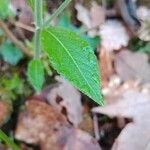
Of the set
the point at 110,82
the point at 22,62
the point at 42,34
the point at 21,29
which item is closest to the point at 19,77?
the point at 22,62

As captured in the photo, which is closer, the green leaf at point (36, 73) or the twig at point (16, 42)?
the green leaf at point (36, 73)

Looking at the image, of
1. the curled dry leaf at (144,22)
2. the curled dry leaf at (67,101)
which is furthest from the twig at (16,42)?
the curled dry leaf at (144,22)

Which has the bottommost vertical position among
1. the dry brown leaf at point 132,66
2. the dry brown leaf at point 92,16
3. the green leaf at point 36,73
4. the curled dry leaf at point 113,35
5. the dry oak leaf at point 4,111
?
the dry brown leaf at point 132,66

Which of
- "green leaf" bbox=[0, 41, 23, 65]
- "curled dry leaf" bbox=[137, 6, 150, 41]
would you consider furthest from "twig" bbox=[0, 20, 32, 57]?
"curled dry leaf" bbox=[137, 6, 150, 41]

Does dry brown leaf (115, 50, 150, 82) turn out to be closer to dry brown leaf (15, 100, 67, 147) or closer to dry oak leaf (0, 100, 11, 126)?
dry brown leaf (15, 100, 67, 147)

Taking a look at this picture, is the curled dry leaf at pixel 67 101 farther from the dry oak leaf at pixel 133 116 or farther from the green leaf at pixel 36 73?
the green leaf at pixel 36 73

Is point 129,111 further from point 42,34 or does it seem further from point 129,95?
point 42,34

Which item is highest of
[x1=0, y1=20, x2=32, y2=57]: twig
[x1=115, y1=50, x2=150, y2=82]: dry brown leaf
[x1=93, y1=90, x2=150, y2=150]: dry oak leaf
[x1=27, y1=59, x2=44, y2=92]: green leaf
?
[x1=0, y1=20, x2=32, y2=57]: twig

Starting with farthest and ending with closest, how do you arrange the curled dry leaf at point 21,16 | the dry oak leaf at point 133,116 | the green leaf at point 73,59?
the curled dry leaf at point 21,16
the dry oak leaf at point 133,116
the green leaf at point 73,59
